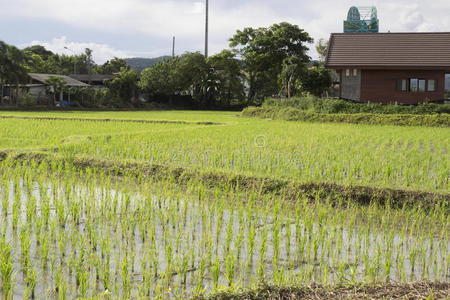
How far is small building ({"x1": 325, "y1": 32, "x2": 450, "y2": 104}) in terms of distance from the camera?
22.2 meters

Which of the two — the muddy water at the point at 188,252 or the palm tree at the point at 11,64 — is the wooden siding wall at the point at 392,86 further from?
the palm tree at the point at 11,64

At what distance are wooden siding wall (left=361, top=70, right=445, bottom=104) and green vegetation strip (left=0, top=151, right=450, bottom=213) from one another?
18289 mm

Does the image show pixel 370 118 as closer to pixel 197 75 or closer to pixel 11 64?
pixel 197 75

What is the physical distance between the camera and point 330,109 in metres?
18.3

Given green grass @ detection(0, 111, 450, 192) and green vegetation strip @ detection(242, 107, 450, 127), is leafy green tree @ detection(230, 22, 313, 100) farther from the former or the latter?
green grass @ detection(0, 111, 450, 192)

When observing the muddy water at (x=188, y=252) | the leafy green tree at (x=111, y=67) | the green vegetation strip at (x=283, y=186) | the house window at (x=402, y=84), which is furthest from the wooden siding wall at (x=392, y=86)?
the leafy green tree at (x=111, y=67)

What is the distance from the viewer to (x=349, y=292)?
2.51 metres

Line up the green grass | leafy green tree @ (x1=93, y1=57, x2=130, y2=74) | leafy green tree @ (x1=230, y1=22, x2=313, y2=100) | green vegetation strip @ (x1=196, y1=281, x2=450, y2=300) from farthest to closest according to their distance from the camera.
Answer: leafy green tree @ (x1=93, y1=57, x2=130, y2=74), leafy green tree @ (x1=230, y1=22, x2=313, y2=100), the green grass, green vegetation strip @ (x1=196, y1=281, x2=450, y2=300)

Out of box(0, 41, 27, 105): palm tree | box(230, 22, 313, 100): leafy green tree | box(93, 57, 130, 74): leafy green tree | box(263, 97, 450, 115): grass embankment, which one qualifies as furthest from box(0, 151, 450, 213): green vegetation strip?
box(93, 57, 130, 74): leafy green tree

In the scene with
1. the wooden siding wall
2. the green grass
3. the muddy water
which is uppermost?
the wooden siding wall

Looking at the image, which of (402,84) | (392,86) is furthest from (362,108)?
(402,84)

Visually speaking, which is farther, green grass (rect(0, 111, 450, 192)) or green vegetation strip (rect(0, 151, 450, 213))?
green grass (rect(0, 111, 450, 192))

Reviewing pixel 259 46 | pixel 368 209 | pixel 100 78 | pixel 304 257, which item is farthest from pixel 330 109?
pixel 100 78

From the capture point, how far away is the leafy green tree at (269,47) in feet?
114
